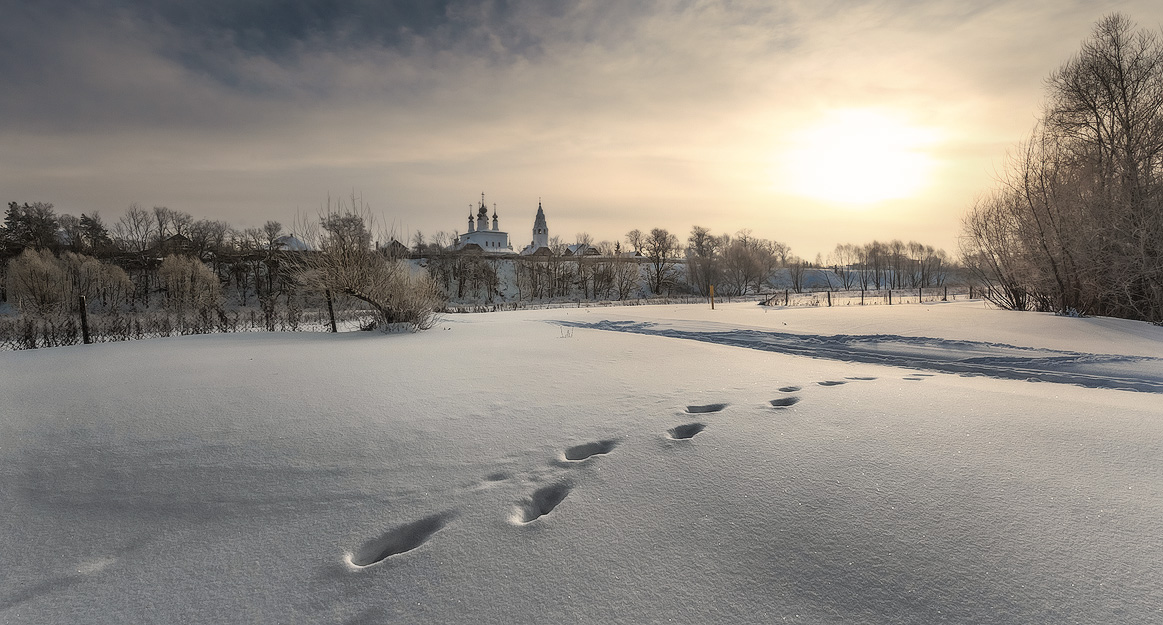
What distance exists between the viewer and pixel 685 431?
3.46m

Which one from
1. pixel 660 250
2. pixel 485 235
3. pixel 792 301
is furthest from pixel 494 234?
pixel 792 301

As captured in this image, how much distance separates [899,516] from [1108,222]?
50.2ft

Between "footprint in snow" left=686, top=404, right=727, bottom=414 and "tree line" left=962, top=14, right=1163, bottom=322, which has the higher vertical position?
"tree line" left=962, top=14, right=1163, bottom=322

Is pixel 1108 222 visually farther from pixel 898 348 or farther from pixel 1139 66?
pixel 898 348

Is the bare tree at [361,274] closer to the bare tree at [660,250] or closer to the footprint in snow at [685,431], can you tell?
the footprint in snow at [685,431]

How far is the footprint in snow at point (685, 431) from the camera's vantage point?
132 inches

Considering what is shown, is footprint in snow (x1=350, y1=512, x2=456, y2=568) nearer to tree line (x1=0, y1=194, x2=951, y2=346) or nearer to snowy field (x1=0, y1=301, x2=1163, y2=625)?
snowy field (x1=0, y1=301, x2=1163, y2=625)

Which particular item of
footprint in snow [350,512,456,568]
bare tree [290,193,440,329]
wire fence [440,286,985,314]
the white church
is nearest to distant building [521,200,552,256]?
the white church

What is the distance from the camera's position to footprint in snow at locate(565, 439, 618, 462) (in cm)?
303

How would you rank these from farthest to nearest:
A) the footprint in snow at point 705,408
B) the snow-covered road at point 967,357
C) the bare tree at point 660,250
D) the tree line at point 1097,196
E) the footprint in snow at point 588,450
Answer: the bare tree at point 660,250
the tree line at point 1097,196
the snow-covered road at point 967,357
the footprint in snow at point 705,408
the footprint in snow at point 588,450

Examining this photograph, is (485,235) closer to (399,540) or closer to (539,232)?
(539,232)

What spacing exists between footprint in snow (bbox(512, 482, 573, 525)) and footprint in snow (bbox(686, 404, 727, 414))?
1737 mm

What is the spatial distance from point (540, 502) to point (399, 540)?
2.29 ft

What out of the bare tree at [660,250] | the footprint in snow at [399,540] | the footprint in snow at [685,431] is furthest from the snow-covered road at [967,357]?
the bare tree at [660,250]
